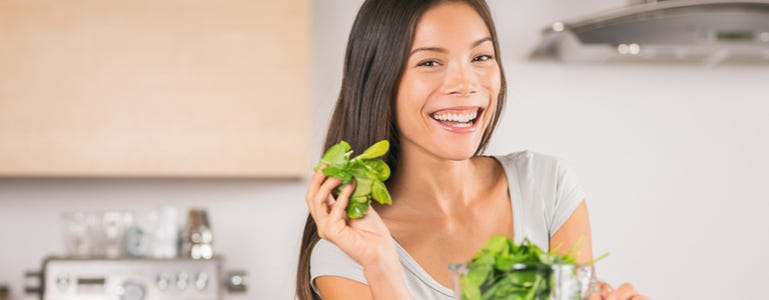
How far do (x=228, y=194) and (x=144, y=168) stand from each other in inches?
16.1

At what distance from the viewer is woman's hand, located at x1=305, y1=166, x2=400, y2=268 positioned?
1.21m

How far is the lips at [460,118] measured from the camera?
1.46 meters

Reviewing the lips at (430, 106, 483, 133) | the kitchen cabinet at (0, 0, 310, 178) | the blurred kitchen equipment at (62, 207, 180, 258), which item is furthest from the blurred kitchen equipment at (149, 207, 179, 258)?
the lips at (430, 106, 483, 133)

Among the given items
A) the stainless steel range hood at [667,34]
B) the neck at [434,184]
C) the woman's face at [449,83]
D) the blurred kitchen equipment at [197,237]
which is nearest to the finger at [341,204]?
the woman's face at [449,83]

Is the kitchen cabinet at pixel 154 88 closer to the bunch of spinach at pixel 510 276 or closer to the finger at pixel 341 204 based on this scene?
the finger at pixel 341 204

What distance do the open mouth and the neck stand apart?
0.20 meters

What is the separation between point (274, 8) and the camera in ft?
10.6

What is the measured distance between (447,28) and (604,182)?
84.9 inches

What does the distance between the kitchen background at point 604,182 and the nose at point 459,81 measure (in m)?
2.03

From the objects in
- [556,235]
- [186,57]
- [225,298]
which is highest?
[186,57]

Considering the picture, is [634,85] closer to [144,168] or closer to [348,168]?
[144,168]

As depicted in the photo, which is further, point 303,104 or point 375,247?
point 303,104

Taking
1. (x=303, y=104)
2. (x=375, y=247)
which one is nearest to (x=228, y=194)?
(x=303, y=104)

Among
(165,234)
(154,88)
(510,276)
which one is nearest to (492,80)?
(510,276)
